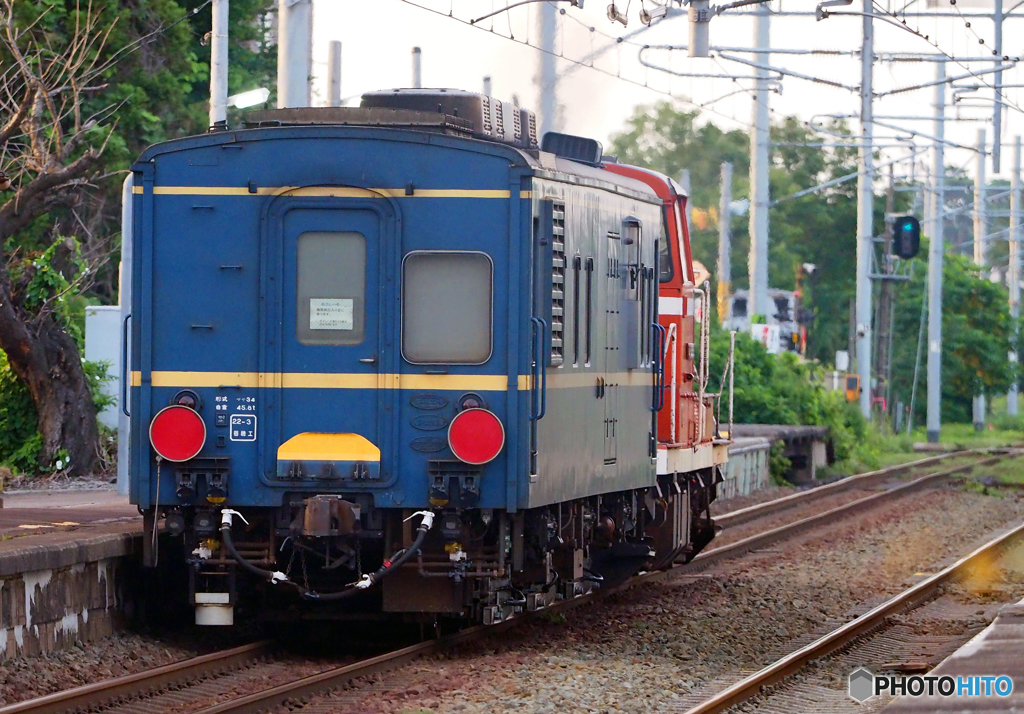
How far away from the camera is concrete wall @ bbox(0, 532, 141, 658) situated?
909cm

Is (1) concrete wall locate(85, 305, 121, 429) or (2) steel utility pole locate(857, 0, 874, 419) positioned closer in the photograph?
(1) concrete wall locate(85, 305, 121, 429)

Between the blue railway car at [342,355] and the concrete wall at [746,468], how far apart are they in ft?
46.6

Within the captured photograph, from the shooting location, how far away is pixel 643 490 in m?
12.5

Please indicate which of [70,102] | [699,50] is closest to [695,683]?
[699,50]

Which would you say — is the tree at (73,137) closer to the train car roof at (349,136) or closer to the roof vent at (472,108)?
the roof vent at (472,108)

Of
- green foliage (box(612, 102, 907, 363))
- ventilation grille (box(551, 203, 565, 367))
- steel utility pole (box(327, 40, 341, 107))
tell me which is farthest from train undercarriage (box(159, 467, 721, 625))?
green foliage (box(612, 102, 907, 363))

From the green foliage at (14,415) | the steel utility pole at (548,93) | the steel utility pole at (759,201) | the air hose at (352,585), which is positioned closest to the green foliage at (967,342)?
the steel utility pole at (759,201)

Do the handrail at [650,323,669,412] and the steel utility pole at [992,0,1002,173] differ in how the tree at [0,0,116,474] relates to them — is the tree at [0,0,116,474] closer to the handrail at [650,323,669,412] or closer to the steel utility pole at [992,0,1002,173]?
the handrail at [650,323,669,412]

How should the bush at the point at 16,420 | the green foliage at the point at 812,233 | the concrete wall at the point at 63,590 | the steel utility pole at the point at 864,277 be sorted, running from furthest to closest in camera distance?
the green foliage at the point at 812,233
the steel utility pole at the point at 864,277
the bush at the point at 16,420
the concrete wall at the point at 63,590

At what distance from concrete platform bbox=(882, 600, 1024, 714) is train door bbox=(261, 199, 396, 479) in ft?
11.1

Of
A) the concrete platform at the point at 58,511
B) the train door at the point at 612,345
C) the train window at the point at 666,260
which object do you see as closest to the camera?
the train door at the point at 612,345

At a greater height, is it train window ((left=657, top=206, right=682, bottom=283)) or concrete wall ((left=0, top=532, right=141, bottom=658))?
train window ((left=657, top=206, right=682, bottom=283))

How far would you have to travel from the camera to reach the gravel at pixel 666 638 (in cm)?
873

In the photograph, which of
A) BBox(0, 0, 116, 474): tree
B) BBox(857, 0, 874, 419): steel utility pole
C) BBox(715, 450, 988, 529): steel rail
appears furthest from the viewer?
BBox(857, 0, 874, 419): steel utility pole
